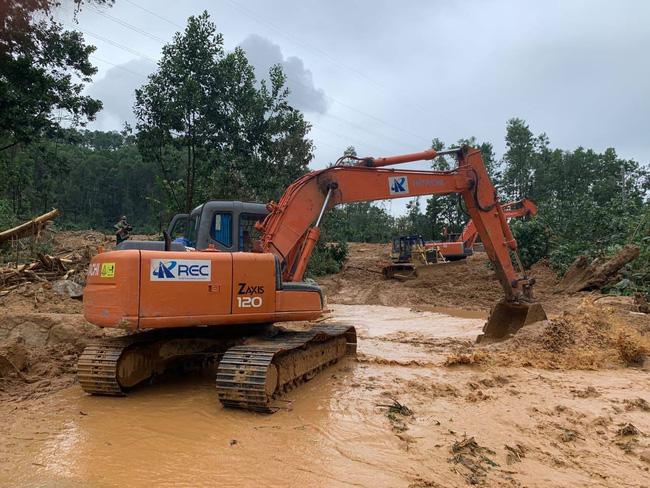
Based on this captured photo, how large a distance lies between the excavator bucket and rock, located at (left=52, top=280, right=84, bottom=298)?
790 centimetres

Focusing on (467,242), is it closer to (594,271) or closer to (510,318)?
(594,271)

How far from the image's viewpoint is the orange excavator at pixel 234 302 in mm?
5398

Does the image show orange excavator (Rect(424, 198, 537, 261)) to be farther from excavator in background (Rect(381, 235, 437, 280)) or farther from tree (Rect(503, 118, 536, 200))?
tree (Rect(503, 118, 536, 200))

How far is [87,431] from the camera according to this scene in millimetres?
4801

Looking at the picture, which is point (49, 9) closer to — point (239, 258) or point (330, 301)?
point (239, 258)

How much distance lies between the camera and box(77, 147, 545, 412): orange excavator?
17.7 ft

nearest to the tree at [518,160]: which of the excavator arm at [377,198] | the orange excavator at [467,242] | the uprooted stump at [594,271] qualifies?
the orange excavator at [467,242]

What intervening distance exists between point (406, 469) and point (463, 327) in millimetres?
8640

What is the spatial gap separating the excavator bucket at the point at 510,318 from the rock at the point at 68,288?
7.90m

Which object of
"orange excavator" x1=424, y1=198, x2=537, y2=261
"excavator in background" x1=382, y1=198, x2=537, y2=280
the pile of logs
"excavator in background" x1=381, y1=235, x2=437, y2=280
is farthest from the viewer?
"orange excavator" x1=424, y1=198, x2=537, y2=261

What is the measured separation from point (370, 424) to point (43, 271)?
9.08 meters

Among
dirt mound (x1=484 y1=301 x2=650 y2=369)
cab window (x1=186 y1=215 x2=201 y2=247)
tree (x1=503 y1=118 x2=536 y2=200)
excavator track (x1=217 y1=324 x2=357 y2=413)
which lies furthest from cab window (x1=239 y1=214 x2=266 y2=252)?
tree (x1=503 y1=118 x2=536 y2=200)

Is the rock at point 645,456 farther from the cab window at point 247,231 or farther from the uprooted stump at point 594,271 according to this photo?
the uprooted stump at point 594,271

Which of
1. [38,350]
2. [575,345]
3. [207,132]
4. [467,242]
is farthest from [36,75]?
[467,242]
